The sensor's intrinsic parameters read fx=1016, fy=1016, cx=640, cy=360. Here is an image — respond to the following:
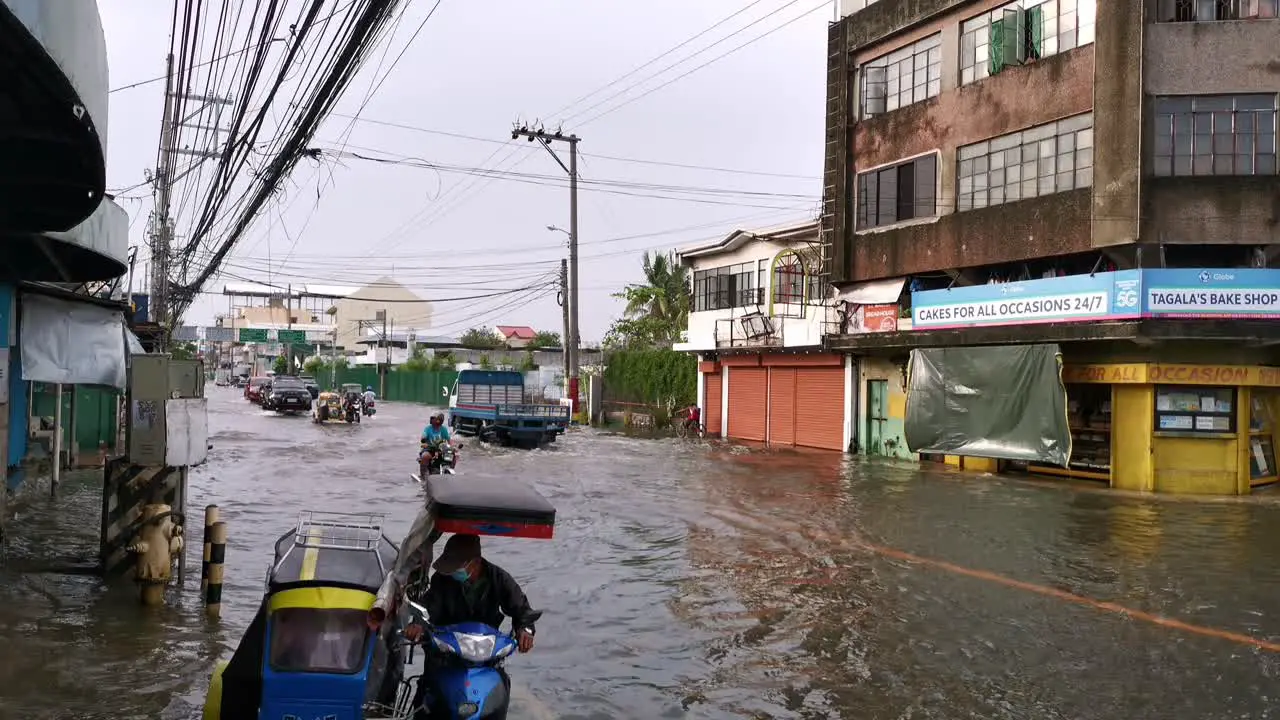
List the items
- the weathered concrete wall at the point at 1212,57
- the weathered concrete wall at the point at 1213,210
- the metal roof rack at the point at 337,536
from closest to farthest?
the metal roof rack at the point at 337,536, the weathered concrete wall at the point at 1213,210, the weathered concrete wall at the point at 1212,57

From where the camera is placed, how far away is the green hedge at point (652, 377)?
39781 mm

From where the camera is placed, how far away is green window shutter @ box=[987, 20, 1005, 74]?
23.4 meters

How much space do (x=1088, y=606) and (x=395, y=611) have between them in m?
7.32

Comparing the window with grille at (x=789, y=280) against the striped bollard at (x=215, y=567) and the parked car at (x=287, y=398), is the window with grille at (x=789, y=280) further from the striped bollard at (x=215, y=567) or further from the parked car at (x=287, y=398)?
the parked car at (x=287, y=398)

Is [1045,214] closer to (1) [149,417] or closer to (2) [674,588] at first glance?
(2) [674,588]

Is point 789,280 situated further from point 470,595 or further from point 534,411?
point 470,595

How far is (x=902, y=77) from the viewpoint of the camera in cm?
2712

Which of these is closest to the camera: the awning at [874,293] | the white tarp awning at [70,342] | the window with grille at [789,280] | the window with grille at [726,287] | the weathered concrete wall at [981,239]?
the white tarp awning at [70,342]

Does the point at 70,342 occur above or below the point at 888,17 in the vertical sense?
below

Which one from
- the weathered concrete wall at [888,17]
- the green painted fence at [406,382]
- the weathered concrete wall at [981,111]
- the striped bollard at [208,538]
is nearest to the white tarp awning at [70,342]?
the striped bollard at [208,538]

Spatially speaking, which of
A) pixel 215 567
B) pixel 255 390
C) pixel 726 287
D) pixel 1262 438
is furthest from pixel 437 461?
pixel 255 390

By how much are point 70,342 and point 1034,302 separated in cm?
1786

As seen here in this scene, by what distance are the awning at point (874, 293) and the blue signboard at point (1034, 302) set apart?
1664 millimetres

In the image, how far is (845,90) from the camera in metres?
28.6
